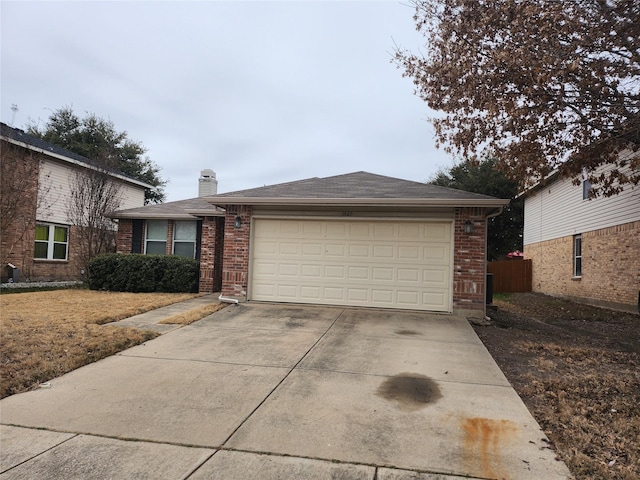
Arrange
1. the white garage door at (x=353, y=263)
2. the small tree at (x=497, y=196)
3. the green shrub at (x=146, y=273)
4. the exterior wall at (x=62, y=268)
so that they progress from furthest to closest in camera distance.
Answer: the small tree at (x=497, y=196), the exterior wall at (x=62, y=268), the green shrub at (x=146, y=273), the white garage door at (x=353, y=263)

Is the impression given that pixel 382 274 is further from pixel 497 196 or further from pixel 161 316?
pixel 497 196

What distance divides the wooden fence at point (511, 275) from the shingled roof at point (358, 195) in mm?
10473

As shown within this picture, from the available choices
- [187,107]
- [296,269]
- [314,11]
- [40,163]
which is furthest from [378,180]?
[40,163]

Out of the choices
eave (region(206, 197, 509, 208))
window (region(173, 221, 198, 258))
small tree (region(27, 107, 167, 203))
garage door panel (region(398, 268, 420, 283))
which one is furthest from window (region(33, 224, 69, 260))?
garage door panel (region(398, 268, 420, 283))

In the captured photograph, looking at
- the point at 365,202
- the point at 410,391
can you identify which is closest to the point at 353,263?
the point at 365,202

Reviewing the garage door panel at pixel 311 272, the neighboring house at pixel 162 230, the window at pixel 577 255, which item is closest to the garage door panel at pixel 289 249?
the garage door panel at pixel 311 272

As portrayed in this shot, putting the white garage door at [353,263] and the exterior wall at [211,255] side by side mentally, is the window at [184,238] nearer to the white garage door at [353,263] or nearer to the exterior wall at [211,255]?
the exterior wall at [211,255]

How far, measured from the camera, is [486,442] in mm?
3457

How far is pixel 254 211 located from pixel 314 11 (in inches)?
200

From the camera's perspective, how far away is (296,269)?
10.5 meters

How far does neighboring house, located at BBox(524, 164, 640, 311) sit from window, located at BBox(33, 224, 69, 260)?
18625 mm

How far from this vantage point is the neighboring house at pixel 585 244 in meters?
12.0

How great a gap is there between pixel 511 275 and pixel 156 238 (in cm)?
1619

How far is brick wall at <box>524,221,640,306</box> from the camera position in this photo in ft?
38.8
